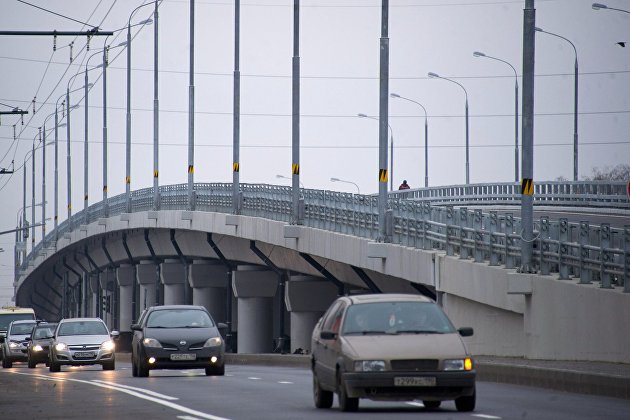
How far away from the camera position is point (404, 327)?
17844mm

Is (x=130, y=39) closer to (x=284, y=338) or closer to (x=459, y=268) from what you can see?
(x=284, y=338)

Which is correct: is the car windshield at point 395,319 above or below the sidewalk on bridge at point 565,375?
above

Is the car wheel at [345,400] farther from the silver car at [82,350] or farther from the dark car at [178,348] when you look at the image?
the silver car at [82,350]

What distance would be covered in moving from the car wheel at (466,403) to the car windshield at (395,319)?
78 centimetres

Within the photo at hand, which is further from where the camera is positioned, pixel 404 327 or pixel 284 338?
pixel 284 338

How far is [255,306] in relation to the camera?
232 feet

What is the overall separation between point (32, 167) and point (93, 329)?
10535cm

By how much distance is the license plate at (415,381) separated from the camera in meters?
16.9

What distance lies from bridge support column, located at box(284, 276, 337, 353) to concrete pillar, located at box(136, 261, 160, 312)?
90.8 feet

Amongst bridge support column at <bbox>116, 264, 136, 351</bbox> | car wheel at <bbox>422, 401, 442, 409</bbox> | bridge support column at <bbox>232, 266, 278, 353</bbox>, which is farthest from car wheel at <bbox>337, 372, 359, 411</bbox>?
bridge support column at <bbox>116, 264, 136, 351</bbox>

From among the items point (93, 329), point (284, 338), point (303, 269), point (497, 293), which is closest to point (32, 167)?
point (284, 338)

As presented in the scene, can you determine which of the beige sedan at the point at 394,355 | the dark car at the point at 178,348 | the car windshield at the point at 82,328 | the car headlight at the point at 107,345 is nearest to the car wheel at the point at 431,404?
the beige sedan at the point at 394,355

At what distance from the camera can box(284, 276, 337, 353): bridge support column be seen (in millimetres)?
61469

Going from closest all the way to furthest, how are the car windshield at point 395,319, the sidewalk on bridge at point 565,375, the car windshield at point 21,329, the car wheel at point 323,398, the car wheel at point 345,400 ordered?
1. the car wheel at point 345,400
2. the car windshield at point 395,319
3. the car wheel at point 323,398
4. the sidewalk on bridge at point 565,375
5. the car windshield at point 21,329
